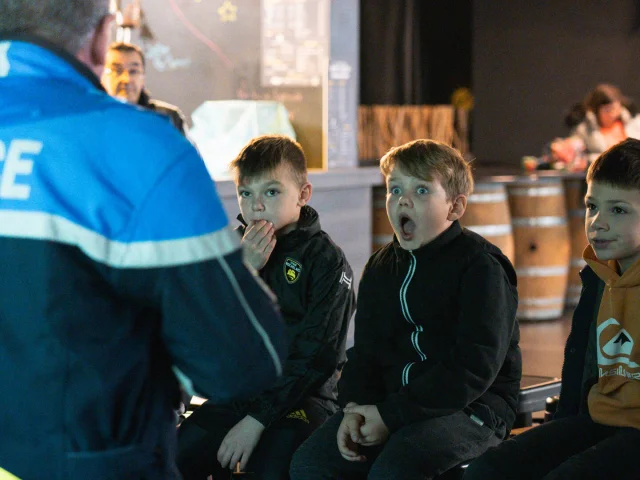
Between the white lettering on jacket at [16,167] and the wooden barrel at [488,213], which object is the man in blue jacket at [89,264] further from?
the wooden barrel at [488,213]

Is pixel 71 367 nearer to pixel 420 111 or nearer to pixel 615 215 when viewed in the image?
pixel 615 215

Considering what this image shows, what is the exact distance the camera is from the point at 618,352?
96.5 inches

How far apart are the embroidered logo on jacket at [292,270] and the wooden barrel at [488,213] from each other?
3426mm

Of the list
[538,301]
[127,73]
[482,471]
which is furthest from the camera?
[538,301]

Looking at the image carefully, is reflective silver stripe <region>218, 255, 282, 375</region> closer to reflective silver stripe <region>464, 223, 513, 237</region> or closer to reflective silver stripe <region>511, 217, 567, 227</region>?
reflective silver stripe <region>464, 223, 513, 237</region>

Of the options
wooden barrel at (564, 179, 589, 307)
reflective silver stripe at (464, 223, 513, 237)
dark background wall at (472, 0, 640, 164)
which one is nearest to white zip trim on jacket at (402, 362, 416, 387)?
reflective silver stripe at (464, 223, 513, 237)

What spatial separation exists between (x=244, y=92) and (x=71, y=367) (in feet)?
16.2

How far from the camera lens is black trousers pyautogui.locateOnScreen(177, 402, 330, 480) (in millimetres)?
2619

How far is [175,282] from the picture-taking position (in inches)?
49.9

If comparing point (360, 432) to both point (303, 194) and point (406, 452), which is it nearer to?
point (406, 452)

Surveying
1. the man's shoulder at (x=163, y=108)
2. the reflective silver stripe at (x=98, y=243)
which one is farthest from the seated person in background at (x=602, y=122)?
the reflective silver stripe at (x=98, y=243)

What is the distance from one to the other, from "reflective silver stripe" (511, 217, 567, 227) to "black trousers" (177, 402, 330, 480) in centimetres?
401

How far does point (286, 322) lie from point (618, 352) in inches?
36.2

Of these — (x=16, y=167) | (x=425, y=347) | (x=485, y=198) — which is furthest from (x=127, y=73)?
(x=16, y=167)
